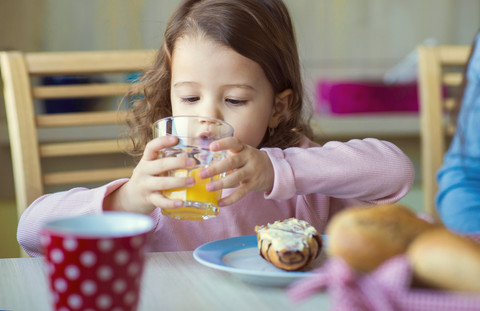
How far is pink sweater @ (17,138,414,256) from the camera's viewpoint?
36.5 inches

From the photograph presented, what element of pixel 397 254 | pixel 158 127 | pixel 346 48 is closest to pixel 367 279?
pixel 397 254

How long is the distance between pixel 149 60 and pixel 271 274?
91cm

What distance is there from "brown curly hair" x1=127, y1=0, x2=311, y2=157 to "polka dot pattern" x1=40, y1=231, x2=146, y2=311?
0.75m

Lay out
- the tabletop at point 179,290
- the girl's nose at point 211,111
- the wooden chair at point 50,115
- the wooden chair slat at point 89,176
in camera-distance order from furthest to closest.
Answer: the wooden chair slat at point 89,176 → the wooden chair at point 50,115 → the girl's nose at point 211,111 → the tabletop at point 179,290

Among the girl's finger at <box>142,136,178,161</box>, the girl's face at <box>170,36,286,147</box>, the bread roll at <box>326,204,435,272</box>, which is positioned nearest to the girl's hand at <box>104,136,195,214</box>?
the girl's finger at <box>142,136,178,161</box>

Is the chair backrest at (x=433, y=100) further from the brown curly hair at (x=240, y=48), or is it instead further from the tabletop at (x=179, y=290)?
the tabletop at (x=179, y=290)

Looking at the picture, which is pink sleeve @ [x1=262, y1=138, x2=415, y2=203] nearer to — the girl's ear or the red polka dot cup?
the girl's ear

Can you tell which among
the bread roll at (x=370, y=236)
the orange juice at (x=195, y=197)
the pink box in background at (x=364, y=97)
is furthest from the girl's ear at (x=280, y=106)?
the pink box in background at (x=364, y=97)

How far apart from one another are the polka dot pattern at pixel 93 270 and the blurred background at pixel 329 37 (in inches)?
81.0

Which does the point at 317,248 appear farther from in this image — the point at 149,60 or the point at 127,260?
the point at 149,60

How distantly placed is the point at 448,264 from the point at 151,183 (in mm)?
498

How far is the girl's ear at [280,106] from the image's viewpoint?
49.5 inches

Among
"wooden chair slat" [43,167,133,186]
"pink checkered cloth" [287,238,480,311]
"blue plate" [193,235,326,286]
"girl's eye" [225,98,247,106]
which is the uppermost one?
"pink checkered cloth" [287,238,480,311]

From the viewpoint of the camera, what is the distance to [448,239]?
0.39m
